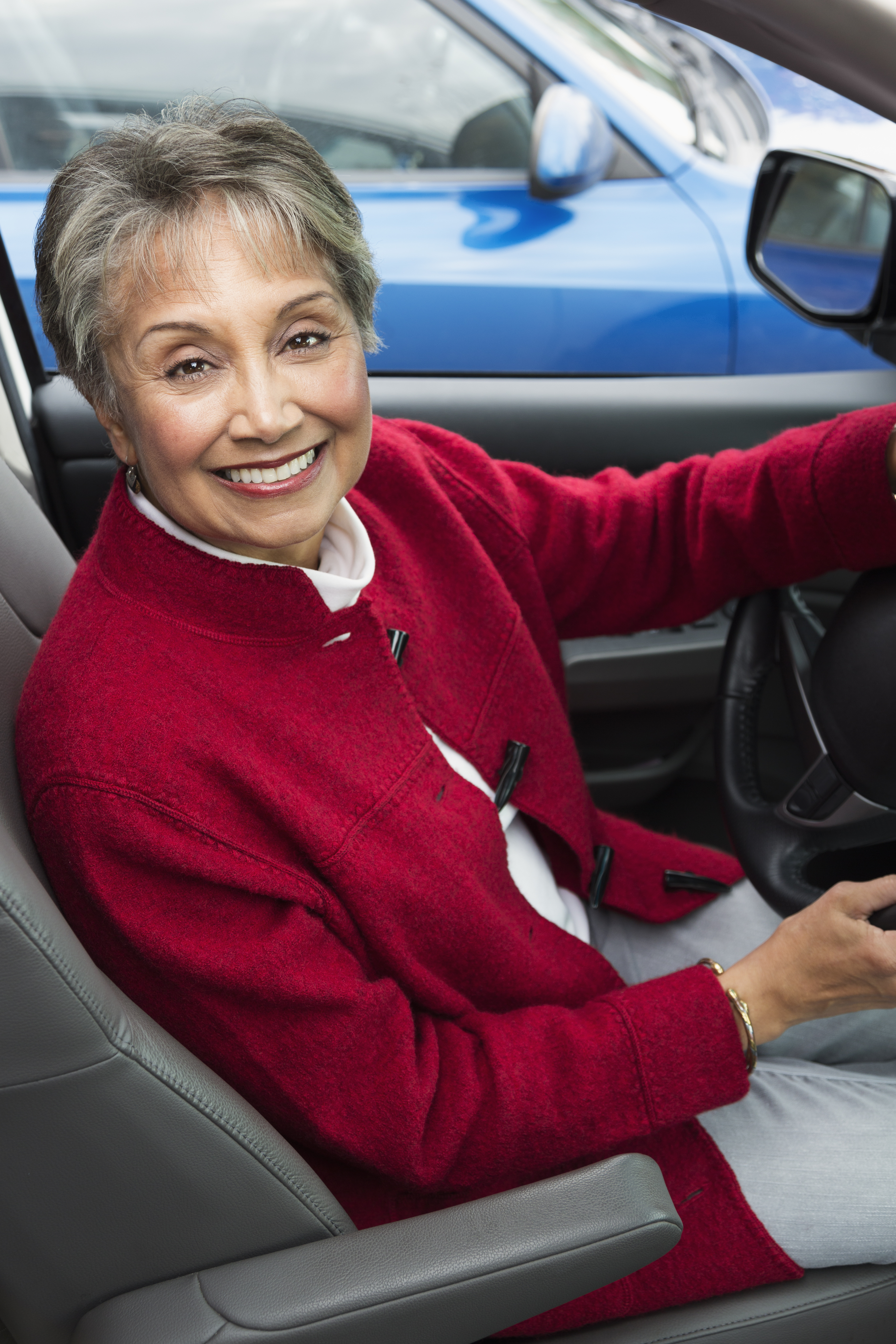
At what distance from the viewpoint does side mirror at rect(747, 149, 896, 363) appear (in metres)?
1.67

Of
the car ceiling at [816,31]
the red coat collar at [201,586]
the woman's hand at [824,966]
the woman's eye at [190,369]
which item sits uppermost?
the car ceiling at [816,31]

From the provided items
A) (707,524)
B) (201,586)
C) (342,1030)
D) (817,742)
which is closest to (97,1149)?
(342,1030)

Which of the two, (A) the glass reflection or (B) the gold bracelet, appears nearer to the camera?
(B) the gold bracelet

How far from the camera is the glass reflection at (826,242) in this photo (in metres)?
1.77

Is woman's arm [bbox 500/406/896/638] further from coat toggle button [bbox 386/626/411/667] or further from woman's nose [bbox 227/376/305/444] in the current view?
woman's nose [bbox 227/376/305/444]

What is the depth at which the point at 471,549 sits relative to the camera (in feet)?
4.23

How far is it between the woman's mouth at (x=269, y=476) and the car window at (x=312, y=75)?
4.80 feet

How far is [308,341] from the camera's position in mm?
1008

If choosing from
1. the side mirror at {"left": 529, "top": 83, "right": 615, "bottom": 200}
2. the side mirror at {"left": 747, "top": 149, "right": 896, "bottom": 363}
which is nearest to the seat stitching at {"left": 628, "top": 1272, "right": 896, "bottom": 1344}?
the side mirror at {"left": 747, "top": 149, "right": 896, "bottom": 363}

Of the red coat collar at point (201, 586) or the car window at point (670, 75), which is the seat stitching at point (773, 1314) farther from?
the car window at point (670, 75)

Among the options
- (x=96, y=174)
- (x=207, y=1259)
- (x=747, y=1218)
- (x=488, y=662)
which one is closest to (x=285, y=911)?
(x=207, y=1259)

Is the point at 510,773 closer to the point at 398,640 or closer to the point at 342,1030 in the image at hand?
the point at 398,640

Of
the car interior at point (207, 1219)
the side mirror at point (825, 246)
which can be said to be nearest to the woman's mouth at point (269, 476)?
the car interior at point (207, 1219)

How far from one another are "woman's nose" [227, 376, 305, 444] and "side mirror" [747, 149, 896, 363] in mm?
1015
